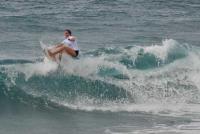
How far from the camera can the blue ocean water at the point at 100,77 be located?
21.3 m

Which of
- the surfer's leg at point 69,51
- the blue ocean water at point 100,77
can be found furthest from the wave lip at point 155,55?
the surfer's leg at point 69,51

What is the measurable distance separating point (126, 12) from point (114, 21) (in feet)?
8.15

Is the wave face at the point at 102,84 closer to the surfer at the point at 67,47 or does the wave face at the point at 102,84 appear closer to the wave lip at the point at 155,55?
the wave lip at the point at 155,55

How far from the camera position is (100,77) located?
25.1m

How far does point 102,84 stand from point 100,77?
0.39m

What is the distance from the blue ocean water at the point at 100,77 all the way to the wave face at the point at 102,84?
0.03m

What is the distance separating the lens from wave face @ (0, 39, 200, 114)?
23.1m

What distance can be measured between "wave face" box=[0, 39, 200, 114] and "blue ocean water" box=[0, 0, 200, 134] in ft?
0.11

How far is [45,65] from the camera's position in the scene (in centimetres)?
2402

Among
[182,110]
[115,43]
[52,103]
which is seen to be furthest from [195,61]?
[52,103]

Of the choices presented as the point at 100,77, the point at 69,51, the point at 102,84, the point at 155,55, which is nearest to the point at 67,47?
the point at 69,51

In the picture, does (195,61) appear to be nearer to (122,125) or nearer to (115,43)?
(115,43)

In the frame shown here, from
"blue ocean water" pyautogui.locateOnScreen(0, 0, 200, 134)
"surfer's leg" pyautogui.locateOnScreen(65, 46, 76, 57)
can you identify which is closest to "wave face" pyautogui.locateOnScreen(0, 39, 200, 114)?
"blue ocean water" pyautogui.locateOnScreen(0, 0, 200, 134)

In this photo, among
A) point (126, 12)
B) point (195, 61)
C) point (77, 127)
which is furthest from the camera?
point (126, 12)
